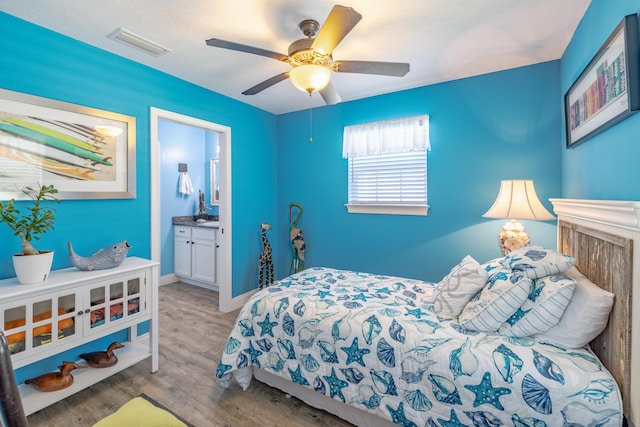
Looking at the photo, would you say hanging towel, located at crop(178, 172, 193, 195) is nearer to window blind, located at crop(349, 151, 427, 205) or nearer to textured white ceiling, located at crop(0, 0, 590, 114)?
textured white ceiling, located at crop(0, 0, 590, 114)

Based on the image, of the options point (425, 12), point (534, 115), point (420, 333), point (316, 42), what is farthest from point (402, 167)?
point (420, 333)

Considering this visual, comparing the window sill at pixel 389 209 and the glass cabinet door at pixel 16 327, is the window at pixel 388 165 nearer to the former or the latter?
the window sill at pixel 389 209

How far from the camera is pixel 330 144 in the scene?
376cm

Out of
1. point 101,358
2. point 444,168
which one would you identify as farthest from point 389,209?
point 101,358

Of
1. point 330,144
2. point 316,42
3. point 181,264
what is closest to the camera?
point 316,42

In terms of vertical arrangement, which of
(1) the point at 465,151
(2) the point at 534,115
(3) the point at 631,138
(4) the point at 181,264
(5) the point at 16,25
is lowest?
(4) the point at 181,264

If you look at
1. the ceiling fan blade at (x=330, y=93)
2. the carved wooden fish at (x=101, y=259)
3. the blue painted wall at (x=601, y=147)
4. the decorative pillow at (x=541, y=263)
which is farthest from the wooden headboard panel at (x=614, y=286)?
the carved wooden fish at (x=101, y=259)

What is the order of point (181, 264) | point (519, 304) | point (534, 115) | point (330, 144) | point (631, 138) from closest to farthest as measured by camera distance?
point (631, 138)
point (519, 304)
point (534, 115)
point (330, 144)
point (181, 264)

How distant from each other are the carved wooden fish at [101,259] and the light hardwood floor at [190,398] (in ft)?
2.83

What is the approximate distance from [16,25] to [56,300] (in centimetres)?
181

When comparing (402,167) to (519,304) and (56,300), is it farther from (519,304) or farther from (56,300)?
(56,300)

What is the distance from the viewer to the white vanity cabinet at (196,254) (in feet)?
13.3

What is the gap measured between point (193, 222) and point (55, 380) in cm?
279

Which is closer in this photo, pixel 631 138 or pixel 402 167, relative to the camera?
pixel 631 138
